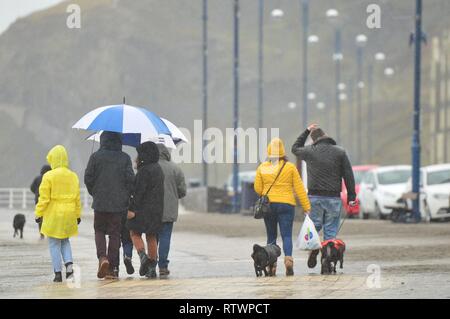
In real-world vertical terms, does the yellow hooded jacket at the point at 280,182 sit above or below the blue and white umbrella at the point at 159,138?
below

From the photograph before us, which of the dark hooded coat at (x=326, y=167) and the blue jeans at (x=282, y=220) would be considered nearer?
the blue jeans at (x=282, y=220)

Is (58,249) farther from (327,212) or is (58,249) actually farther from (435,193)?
(435,193)

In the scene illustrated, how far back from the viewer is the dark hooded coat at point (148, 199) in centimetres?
1758

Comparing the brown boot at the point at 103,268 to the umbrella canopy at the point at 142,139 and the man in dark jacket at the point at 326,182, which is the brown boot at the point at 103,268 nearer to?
the umbrella canopy at the point at 142,139

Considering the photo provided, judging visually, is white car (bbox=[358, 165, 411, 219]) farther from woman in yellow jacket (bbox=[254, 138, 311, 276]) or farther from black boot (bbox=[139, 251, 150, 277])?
black boot (bbox=[139, 251, 150, 277])

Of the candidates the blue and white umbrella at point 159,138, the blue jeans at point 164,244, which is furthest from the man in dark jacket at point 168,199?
the blue and white umbrella at point 159,138

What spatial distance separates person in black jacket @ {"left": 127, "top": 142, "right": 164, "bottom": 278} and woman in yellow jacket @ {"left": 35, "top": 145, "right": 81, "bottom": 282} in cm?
87

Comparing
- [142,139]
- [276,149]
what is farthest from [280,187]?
[142,139]

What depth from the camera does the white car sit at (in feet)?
139

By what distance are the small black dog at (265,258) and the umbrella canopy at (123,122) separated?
1786 mm

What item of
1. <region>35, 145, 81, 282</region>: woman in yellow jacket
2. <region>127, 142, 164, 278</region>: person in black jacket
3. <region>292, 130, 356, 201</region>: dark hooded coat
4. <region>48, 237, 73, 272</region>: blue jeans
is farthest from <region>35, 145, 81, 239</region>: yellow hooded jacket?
<region>292, 130, 356, 201</region>: dark hooded coat

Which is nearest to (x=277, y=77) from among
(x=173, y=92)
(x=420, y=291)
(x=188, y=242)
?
(x=173, y=92)

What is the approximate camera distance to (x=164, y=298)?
535 inches
